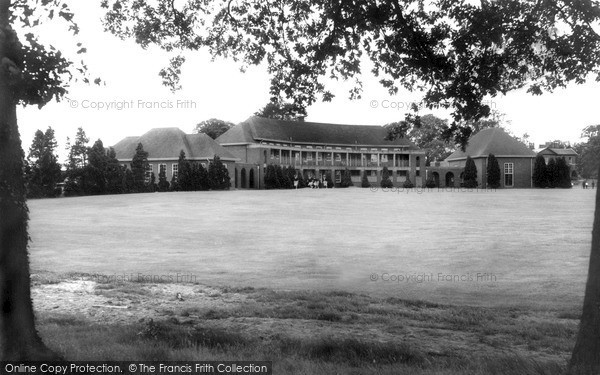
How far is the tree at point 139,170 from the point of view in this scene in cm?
6335

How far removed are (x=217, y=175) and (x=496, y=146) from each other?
4346cm

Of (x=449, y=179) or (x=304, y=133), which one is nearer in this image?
(x=449, y=179)

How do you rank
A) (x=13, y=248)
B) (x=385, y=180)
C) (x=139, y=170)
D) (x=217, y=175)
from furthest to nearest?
1. (x=385, y=180)
2. (x=217, y=175)
3. (x=139, y=170)
4. (x=13, y=248)

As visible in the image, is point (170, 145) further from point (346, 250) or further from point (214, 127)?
point (346, 250)

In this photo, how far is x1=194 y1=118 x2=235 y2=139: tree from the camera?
341 feet

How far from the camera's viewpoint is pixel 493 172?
270ft

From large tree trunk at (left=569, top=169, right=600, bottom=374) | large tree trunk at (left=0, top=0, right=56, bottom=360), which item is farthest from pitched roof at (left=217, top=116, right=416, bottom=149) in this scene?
large tree trunk at (left=0, top=0, right=56, bottom=360)

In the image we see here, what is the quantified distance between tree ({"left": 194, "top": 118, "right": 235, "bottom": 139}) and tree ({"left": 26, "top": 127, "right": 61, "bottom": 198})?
158ft

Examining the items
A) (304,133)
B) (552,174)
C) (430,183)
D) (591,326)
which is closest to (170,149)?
(304,133)

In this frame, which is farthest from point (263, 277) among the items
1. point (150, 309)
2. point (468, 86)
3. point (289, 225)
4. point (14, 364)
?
point (289, 225)

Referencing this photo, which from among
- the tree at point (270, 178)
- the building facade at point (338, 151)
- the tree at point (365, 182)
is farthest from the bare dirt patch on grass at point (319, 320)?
the tree at point (365, 182)

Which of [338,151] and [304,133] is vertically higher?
[304,133]

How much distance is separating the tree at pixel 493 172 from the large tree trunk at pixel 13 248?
81927 millimetres

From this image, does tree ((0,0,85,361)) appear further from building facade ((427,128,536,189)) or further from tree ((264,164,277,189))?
building facade ((427,128,536,189))
